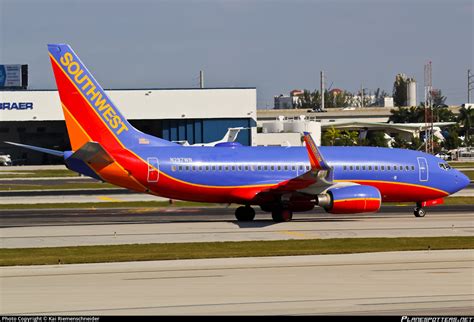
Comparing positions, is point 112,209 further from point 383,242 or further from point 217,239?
point 383,242

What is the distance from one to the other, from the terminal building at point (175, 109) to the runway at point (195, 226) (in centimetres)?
5965

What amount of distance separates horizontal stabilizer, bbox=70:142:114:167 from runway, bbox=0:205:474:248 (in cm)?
284

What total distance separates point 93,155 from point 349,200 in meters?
11.4

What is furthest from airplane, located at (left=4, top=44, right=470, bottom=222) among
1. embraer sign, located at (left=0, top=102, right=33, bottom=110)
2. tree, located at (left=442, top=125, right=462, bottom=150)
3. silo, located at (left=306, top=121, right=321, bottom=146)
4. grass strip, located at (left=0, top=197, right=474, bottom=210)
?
tree, located at (left=442, top=125, right=462, bottom=150)

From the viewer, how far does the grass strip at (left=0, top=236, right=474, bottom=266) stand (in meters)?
28.9

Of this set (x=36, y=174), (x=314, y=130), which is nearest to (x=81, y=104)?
(x=36, y=174)

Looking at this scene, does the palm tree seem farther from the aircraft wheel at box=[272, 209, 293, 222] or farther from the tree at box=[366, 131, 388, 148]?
the aircraft wheel at box=[272, 209, 293, 222]

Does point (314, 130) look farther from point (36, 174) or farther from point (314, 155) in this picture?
point (314, 155)

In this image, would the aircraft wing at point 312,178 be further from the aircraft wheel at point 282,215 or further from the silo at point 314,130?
the silo at point 314,130

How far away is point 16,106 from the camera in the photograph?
4232 inches

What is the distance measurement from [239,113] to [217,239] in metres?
75.2

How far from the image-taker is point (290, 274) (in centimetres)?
2494

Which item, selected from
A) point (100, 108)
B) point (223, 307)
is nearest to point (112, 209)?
point (100, 108)

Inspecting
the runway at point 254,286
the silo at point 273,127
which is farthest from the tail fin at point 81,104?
the silo at point 273,127
